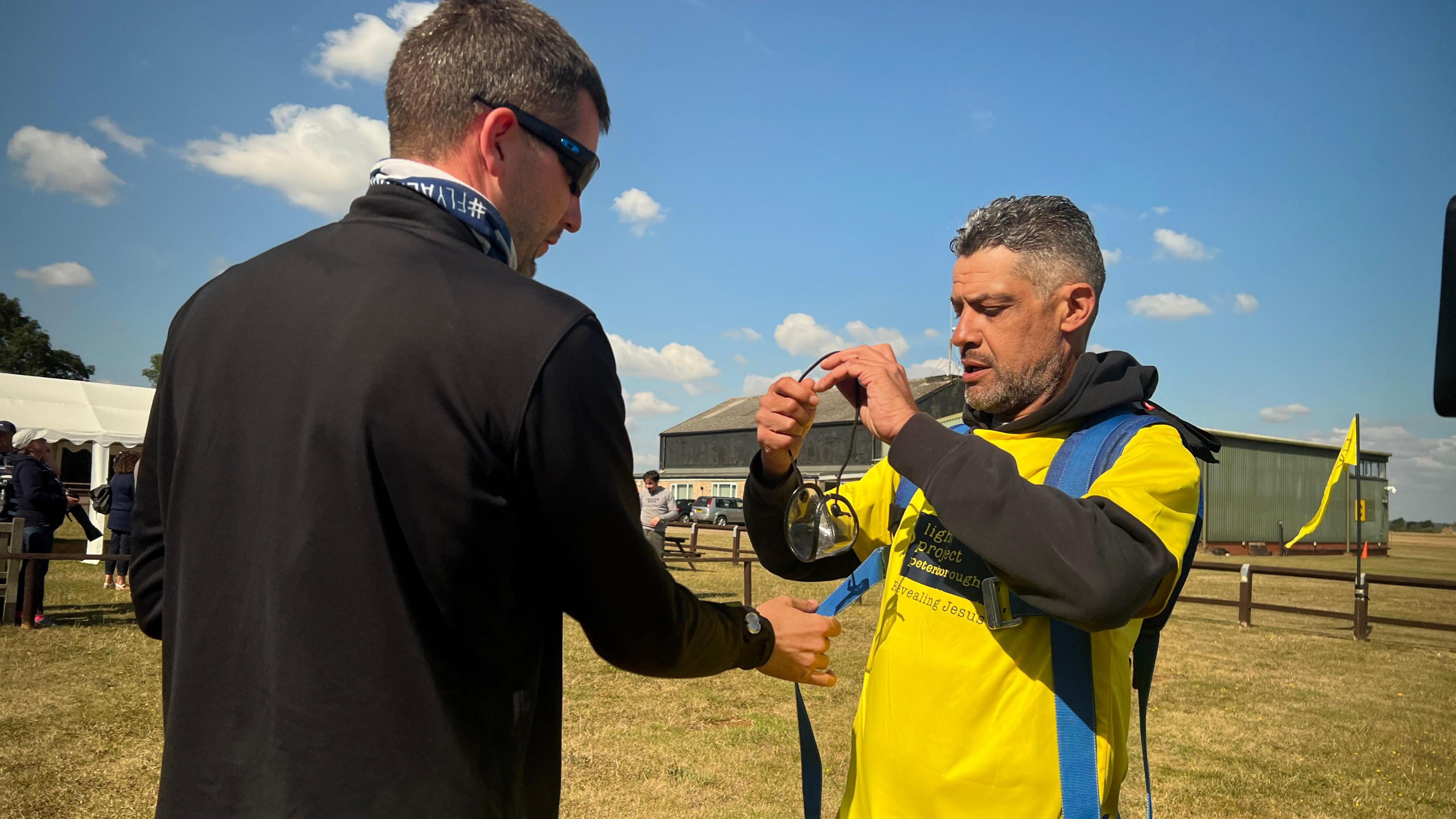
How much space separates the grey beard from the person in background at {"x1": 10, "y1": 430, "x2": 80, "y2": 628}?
13.1 m

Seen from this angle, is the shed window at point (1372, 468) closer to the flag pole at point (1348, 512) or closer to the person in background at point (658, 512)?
the flag pole at point (1348, 512)

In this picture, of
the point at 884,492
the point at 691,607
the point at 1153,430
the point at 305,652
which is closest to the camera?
the point at 305,652

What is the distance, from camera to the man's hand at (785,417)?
215 centimetres

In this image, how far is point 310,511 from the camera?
3.82ft

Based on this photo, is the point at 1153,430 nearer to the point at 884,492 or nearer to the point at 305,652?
the point at 884,492

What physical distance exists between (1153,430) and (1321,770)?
23.1ft

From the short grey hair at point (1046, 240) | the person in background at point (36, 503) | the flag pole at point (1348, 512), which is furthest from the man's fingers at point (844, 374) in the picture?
the flag pole at point (1348, 512)

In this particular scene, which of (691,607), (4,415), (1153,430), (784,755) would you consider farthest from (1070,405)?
(4,415)

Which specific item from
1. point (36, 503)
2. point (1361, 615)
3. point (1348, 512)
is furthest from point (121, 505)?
point (1348, 512)

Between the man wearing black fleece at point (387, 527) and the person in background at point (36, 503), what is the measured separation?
12831 mm

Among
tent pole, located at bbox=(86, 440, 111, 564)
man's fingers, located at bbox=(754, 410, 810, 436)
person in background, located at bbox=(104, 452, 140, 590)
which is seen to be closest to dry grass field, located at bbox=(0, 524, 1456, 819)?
person in background, located at bbox=(104, 452, 140, 590)

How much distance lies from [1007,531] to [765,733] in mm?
6383

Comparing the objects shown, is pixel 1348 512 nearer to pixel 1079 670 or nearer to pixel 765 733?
pixel 765 733

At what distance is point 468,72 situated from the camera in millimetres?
1467
